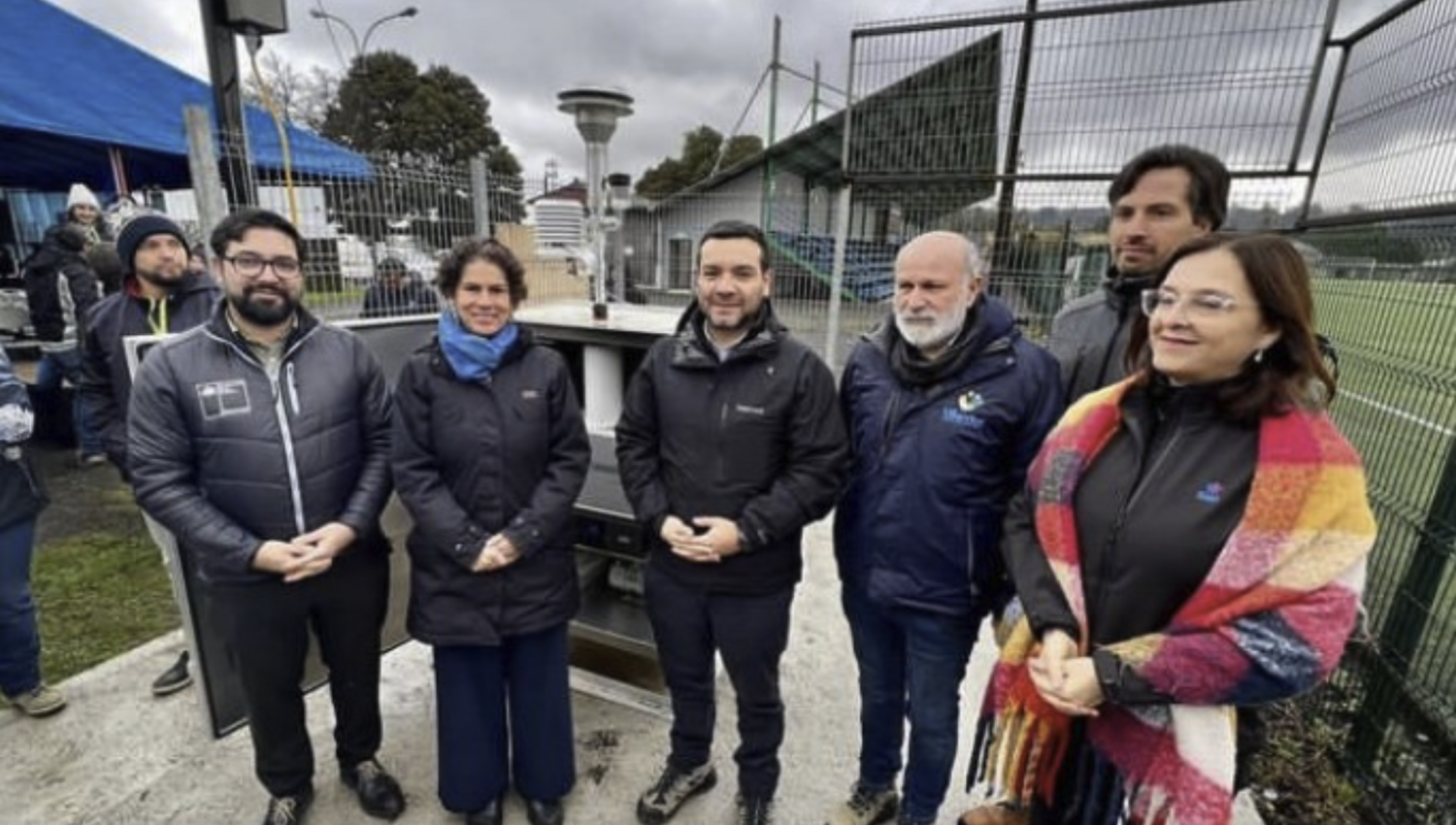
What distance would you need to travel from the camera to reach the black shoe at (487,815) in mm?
1977

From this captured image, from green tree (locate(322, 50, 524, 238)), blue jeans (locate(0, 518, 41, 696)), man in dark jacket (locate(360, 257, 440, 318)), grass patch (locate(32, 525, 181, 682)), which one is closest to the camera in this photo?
blue jeans (locate(0, 518, 41, 696))

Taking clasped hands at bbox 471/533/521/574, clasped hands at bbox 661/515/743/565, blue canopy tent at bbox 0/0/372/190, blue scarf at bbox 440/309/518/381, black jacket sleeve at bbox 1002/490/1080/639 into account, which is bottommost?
clasped hands at bbox 471/533/521/574

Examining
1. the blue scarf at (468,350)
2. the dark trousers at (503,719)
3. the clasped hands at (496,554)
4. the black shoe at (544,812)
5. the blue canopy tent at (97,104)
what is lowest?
the black shoe at (544,812)

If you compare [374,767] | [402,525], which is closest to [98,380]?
[402,525]

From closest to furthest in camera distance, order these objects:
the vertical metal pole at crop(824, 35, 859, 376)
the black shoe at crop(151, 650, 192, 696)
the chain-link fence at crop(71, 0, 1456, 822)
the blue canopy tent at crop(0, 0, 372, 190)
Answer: the chain-link fence at crop(71, 0, 1456, 822), the black shoe at crop(151, 650, 192, 696), the blue canopy tent at crop(0, 0, 372, 190), the vertical metal pole at crop(824, 35, 859, 376)

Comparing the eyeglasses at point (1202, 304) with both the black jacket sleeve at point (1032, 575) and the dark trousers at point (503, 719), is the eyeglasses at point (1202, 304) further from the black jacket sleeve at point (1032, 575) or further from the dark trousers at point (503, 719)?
the dark trousers at point (503, 719)

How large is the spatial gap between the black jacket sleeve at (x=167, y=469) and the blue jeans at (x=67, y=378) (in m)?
4.05

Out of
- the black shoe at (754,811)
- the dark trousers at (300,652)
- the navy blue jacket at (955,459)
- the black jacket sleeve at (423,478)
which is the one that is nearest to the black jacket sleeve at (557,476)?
the black jacket sleeve at (423,478)

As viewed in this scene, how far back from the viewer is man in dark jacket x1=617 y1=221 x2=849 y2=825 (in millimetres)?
1712

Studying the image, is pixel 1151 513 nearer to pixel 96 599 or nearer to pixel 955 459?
pixel 955 459

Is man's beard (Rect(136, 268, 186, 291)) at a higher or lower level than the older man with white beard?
higher

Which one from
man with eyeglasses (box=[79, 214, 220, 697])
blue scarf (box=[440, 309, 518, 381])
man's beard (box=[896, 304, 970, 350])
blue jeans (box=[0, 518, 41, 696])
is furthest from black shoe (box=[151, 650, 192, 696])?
man's beard (box=[896, 304, 970, 350])

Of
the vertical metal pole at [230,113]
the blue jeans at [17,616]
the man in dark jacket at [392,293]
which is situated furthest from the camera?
the man in dark jacket at [392,293]

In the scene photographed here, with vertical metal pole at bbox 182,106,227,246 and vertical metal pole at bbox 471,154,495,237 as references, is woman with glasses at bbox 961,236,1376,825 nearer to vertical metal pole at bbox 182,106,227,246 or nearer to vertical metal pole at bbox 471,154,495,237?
vertical metal pole at bbox 182,106,227,246
